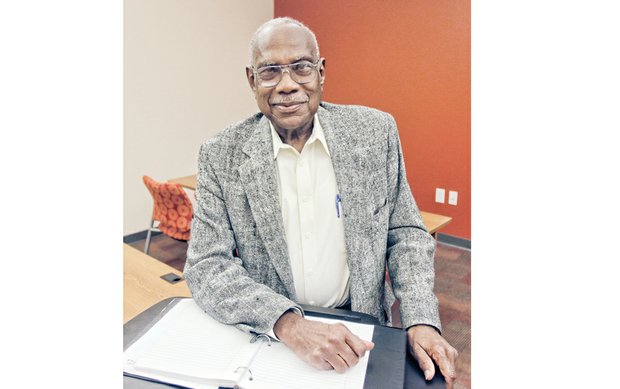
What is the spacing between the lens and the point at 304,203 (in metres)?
1.06

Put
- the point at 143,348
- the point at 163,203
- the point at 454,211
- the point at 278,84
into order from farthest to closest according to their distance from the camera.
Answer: the point at 454,211
the point at 163,203
the point at 278,84
the point at 143,348

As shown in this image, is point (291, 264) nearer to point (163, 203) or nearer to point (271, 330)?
point (271, 330)

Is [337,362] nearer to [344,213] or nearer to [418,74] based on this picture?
[344,213]

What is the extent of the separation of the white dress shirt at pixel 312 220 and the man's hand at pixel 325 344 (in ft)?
1.00

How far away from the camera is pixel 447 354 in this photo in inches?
29.7

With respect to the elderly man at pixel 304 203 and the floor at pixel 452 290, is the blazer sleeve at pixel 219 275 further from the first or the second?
the floor at pixel 452 290

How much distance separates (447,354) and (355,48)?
155 inches

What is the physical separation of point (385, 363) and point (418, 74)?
3.57 metres

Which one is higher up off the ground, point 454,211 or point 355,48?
point 355,48

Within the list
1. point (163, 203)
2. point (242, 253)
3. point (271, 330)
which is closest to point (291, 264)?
point (242, 253)

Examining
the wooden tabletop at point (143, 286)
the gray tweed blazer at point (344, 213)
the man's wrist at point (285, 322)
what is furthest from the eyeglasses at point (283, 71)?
the wooden tabletop at point (143, 286)

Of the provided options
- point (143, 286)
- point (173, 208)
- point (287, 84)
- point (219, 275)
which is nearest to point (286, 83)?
point (287, 84)

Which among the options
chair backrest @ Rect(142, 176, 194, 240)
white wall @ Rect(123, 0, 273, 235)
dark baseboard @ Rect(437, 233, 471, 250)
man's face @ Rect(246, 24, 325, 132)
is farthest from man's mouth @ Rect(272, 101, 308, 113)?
dark baseboard @ Rect(437, 233, 471, 250)

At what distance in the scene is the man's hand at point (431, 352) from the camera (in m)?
0.71
